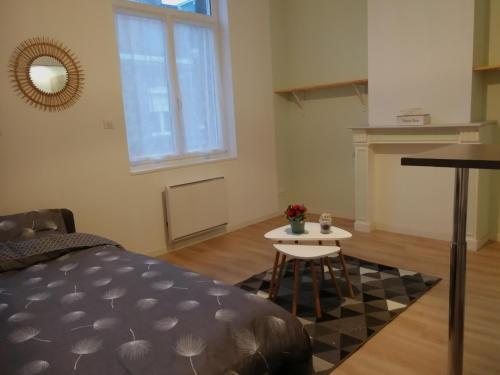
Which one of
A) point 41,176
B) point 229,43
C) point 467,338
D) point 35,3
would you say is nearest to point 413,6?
point 229,43

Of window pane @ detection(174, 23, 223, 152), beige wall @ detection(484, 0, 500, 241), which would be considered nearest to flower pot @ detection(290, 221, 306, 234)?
window pane @ detection(174, 23, 223, 152)

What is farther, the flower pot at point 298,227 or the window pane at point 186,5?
the window pane at point 186,5

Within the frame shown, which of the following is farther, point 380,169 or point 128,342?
point 380,169

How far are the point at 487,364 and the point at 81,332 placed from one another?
195cm

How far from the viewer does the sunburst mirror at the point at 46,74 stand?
9.82 ft

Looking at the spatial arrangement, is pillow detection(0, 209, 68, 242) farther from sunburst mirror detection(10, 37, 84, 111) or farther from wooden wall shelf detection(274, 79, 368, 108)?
wooden wall shelf detection(274, 79, 368, 108)

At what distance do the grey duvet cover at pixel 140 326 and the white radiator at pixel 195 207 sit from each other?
5.62 feet

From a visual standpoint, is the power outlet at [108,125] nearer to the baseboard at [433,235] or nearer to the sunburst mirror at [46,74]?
the sunburst mirror at [46,74]

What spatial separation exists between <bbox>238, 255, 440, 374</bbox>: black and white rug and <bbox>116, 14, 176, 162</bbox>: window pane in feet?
5.57

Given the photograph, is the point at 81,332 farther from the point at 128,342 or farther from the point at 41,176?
the point at 41,176

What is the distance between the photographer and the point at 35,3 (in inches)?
119

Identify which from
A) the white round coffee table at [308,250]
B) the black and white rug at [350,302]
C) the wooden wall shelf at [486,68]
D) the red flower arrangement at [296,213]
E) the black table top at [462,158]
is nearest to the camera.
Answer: the black table top at [462,158]

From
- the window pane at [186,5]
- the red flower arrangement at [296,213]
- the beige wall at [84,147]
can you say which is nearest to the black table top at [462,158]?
the red flower arrangement at [296,213]

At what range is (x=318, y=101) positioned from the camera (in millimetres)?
4926
